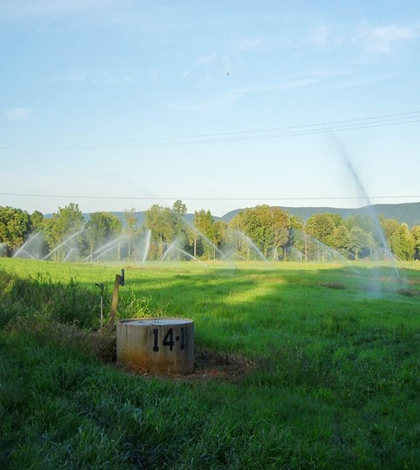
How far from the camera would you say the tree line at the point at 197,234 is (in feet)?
292

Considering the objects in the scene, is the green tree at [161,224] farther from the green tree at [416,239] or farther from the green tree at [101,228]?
the green tree at [416,239]

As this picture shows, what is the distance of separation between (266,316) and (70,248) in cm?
8039

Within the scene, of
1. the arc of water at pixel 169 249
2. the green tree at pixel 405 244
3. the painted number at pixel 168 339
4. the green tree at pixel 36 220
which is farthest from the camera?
the green tree at pixel 36 220

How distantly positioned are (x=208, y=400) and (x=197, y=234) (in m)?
86.5

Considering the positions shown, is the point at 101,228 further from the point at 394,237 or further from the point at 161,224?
the point at 394,237

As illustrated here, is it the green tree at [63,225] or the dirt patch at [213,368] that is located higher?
the green tree at [63,225]

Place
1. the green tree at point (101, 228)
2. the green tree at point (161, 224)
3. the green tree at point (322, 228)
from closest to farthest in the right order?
1. the green tree at point (101, 228)
2. the green tree at point (161, 224)
3. the green tree at point (322, 228)

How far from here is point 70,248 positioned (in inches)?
3593

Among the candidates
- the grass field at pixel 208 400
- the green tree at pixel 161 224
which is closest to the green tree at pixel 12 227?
the green tree at pixel 161 224

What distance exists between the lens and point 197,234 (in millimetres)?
93000

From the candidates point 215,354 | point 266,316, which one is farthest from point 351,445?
point 266,316

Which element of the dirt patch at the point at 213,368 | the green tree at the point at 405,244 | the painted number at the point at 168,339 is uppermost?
the green tree at the point at 405,244

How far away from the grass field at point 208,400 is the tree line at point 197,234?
2946 inches

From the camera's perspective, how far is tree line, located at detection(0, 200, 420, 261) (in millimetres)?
89062
